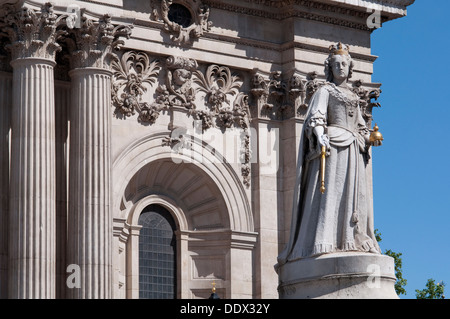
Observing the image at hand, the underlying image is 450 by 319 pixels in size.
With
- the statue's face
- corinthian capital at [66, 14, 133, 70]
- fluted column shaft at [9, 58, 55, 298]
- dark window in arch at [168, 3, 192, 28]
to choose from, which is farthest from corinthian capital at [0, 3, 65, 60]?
the statue's face

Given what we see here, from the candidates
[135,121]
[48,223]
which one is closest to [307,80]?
[135,121]

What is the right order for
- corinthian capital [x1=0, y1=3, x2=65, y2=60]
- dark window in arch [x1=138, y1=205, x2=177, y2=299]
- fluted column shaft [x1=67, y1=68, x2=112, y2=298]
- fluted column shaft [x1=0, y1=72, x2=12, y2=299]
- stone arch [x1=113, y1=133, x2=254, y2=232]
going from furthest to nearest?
dark window in arch [x1=138, y1=205, x2=177, y2=299] → stone arch [x1=113, y1=133, x2=254, y2=232] → fluted column shaft [x1=0, y1=72, x2=12, y2=299] → corinthian capital [x1=0, y1=3, x2=65, y2=60] → fluted column shaft [x1=67, y1=68, x2=112, y2=298]

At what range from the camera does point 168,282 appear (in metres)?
34.4

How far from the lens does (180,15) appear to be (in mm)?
34656

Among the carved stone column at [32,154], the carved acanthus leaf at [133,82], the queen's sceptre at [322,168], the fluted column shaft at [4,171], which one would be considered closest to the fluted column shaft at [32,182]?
the carved stone column at [32,154]

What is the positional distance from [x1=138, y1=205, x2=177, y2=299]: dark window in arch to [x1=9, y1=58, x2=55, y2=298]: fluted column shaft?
4224 millimetres

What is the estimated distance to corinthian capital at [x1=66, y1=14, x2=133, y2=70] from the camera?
31500mm

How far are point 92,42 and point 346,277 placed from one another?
34.3ft

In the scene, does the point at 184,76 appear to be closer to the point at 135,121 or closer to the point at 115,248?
the point at 135,121

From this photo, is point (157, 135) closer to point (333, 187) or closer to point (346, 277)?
point (333, 187)

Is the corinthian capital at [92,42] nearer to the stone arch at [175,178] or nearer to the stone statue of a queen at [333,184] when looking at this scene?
the stone arch at [175,178]

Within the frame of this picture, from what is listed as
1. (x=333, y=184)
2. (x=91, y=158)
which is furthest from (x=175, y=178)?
(x=333, y=184)

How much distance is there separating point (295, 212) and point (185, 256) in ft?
33.4

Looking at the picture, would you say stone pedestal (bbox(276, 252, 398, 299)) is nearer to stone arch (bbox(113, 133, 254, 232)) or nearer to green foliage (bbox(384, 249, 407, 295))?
stone arch (bbox(113, 133, 254, 232))
